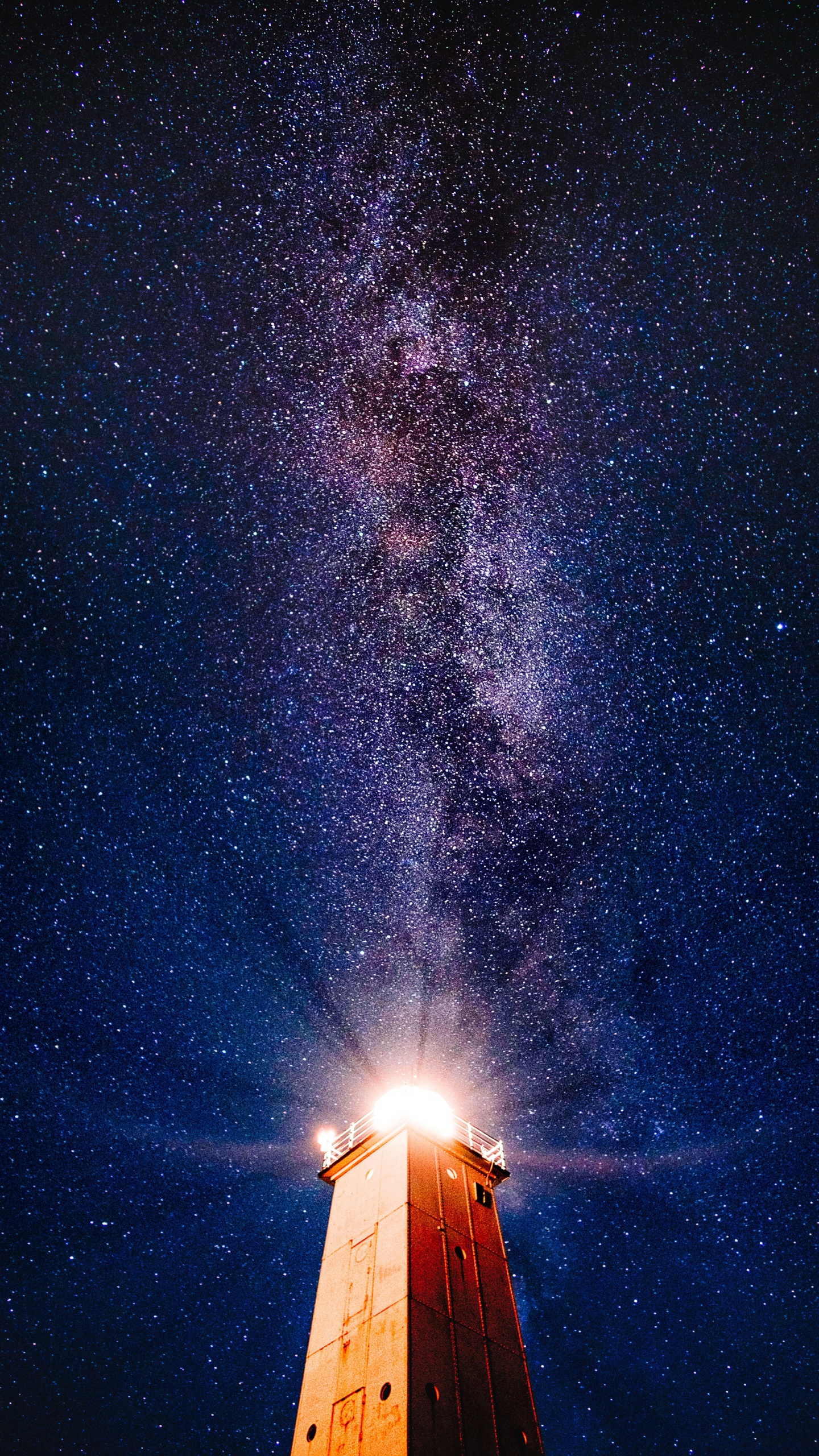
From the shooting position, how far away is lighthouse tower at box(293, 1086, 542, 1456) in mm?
8375

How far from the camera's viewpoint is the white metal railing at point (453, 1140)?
12.9 metres

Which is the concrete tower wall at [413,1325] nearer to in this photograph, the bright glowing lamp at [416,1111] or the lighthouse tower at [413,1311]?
the lighthouse tower at [413,1311]

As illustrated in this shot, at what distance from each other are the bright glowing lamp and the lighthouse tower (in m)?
0.04

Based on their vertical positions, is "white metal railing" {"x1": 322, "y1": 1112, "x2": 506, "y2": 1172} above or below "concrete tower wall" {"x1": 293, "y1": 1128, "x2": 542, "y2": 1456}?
above

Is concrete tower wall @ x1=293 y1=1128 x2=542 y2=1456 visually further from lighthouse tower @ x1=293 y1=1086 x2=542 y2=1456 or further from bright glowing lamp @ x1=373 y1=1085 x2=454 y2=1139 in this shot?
bright glowing lamp @ x1=373 y1=1085 x2=454 y2=1139

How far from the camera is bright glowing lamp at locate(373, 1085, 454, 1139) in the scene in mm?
12633

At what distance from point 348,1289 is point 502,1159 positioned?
426cm

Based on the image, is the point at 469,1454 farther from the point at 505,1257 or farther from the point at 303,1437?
the point at 505,1257

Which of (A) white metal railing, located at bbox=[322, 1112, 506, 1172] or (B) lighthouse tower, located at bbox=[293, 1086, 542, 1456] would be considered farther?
(A) white metal railing, located at bbox=[322, 1112, 506, 1172]

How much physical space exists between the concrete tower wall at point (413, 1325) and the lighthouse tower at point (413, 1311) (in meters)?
0.02

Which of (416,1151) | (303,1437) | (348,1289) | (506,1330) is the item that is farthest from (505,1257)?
(303,1437)

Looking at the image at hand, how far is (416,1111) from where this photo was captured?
505 inches

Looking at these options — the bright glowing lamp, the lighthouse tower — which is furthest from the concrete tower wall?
the bright glowing lamp

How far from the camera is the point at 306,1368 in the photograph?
32.8 feet
